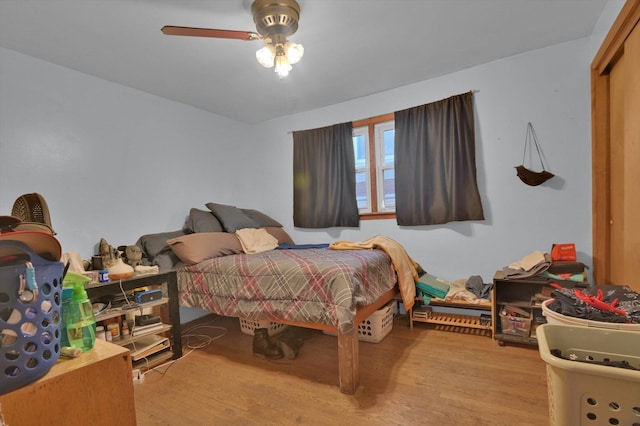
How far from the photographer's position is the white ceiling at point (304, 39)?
192 centimetres

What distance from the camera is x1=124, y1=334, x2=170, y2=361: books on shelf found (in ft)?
7.16

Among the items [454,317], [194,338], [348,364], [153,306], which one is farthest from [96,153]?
[454,317]

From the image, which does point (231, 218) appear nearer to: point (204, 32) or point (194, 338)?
point (194, 338)

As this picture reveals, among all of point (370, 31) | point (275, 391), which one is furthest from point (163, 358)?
point (370, 31)

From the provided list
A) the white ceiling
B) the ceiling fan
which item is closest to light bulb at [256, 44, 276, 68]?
the ceiling fan

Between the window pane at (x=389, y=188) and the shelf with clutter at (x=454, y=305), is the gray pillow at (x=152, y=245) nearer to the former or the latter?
the window pane at (x=389, y=188)

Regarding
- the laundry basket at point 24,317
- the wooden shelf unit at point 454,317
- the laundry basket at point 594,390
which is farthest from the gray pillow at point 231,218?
the laundry basket at point 594,390

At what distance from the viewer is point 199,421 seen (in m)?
1.64

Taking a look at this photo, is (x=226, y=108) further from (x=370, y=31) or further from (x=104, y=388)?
(x=104, y=388)

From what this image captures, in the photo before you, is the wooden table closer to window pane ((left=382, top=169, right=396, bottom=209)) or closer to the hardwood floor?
the hardwood floor

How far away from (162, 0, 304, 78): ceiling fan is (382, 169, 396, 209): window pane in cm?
185

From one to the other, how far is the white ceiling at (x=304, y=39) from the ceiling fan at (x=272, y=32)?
0.64 ft

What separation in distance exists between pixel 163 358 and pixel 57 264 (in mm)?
1976

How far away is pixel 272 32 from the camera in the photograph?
1794 mm
